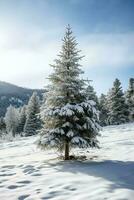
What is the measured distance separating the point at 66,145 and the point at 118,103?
38313 mm

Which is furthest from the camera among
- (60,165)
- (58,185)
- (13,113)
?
(13,113)

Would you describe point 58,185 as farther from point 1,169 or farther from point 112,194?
point 1,169

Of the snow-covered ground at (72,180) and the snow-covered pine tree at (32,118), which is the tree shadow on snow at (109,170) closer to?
the snow-covered ground at (72,180)

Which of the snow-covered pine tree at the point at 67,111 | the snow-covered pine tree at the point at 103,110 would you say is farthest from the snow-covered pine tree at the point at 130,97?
the snow-covered pine tree at the point at 67,111

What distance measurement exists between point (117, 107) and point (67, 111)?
38412 mm

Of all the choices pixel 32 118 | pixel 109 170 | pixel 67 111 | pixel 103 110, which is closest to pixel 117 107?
pixel 32 118

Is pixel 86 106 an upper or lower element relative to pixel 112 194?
upper

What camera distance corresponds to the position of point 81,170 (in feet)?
45.8

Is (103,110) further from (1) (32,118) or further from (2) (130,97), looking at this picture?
(1) (32,118)

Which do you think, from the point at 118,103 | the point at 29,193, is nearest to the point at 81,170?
the point at 29,193

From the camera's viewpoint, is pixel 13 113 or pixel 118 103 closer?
pixel 118 103

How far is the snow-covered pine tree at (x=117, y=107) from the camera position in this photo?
5381 centimetres

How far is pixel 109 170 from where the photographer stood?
13.8m

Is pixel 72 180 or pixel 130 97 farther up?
pixel 130 97
